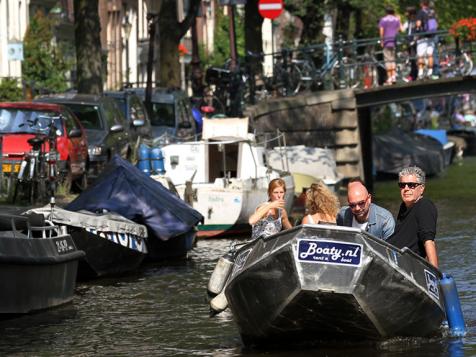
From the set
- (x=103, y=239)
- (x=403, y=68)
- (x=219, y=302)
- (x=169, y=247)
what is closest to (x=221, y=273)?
(x=219, y=302)

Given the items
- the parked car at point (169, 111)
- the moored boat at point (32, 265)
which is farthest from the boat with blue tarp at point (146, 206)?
the parked car at point (169, 111)

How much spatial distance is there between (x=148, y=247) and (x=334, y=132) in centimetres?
1864

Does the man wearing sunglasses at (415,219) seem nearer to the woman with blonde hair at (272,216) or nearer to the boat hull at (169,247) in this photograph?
the woman with blonde hair at (272,216)

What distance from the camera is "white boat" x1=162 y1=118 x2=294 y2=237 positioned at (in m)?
27.8

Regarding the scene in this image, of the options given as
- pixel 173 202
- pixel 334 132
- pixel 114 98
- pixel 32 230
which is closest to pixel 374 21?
pixel 334 132

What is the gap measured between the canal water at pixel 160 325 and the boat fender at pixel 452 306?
10cm

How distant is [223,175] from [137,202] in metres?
7.28

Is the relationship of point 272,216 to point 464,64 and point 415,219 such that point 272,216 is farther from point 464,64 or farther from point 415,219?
point 464,64

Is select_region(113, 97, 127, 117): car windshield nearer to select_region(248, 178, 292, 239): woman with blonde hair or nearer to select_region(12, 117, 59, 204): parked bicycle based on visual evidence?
select_region(12, 117, 59, 204): parked bicycle

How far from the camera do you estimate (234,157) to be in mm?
30484

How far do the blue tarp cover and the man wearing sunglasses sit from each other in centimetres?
836

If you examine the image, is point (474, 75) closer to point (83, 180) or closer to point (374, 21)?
point (83, 180)

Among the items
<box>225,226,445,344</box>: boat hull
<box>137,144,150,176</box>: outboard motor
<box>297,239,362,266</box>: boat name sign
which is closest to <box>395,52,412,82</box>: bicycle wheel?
<box>137,144,150,176</box>: outboard motor

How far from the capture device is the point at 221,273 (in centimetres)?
1570
